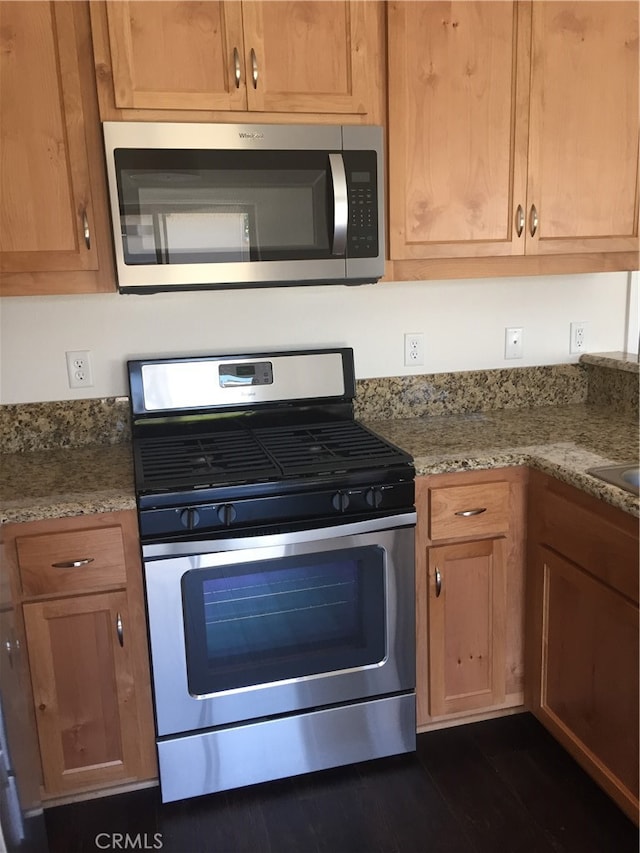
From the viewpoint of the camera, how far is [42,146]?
174cm

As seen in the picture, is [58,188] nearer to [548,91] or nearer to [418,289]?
[418,289]

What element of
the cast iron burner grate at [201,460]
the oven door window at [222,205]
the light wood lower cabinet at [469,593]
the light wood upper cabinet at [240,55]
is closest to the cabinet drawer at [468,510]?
the light wood lower cabinet at [469,593]

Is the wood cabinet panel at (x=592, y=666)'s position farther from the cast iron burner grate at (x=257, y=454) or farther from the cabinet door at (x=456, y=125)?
the cabinet door at (x=456, y=125)

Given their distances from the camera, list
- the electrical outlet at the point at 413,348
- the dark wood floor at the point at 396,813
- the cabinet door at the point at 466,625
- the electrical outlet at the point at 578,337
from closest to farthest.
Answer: the dark wood floor at the point at 396,813, the cabinet door at the point at 466,625, the electrical outlet at the point at 413,348, the electrical outlet at the point at 578,337

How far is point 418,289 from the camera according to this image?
7.72 ft

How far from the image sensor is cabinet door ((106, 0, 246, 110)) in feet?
5.65

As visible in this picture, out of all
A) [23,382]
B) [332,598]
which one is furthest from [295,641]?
[23,382]

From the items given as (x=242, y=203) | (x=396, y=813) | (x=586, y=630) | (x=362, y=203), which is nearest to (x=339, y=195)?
(x=362, y=203)

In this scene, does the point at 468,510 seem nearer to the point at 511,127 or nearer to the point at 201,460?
the point at 201,460

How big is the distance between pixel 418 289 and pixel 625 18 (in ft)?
3.13

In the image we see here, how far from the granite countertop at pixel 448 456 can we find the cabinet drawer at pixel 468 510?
7 centimetres

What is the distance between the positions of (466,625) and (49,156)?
1657 millimetres

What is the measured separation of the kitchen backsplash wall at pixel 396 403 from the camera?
2.11 m

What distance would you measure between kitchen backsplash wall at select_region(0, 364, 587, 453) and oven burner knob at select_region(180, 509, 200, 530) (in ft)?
1.94
